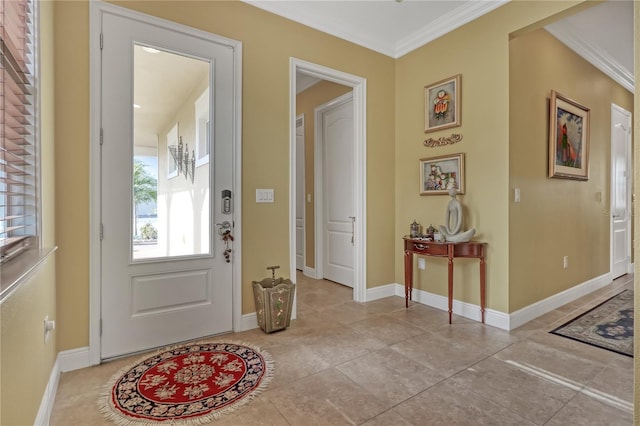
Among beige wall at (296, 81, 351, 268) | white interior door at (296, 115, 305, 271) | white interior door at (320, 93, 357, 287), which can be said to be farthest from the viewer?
white interior door at (296, 115, 305, 271)

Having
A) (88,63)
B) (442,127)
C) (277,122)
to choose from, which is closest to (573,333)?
(442,127)

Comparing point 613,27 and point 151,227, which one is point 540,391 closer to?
point 151,227

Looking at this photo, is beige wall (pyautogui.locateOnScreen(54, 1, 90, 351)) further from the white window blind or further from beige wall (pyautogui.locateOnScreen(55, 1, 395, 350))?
the white window blind

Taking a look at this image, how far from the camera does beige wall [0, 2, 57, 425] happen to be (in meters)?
1.03

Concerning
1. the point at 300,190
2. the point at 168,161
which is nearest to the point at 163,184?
the point at 168,161

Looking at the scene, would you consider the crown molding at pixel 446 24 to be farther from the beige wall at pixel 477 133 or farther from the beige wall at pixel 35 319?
the beige wall at pixel 35 319

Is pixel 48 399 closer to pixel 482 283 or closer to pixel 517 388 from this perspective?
pixel 517 388

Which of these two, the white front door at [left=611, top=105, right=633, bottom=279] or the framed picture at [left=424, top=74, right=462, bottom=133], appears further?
the white front door at [left=611, top=105, right=633, bottom=279]

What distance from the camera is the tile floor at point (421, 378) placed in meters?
1.62

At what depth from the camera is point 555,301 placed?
10.6 feet

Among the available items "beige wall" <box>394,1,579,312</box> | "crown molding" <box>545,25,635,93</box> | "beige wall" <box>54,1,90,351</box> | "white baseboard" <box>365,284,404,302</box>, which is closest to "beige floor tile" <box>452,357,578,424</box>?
"beige wall" <box>394,1,579,312</box>

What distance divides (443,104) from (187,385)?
3164 millimetres

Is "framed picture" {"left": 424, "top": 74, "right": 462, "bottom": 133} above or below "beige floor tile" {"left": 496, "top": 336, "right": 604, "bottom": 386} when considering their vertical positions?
above

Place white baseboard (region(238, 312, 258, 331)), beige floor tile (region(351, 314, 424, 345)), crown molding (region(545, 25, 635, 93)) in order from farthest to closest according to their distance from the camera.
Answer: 1. crown molding (region(545, 25, 635, 93))
2. white baseboard (region(238, 312, 258, 331))
3. beige floor tile (region(351, 314, 424, 345))
